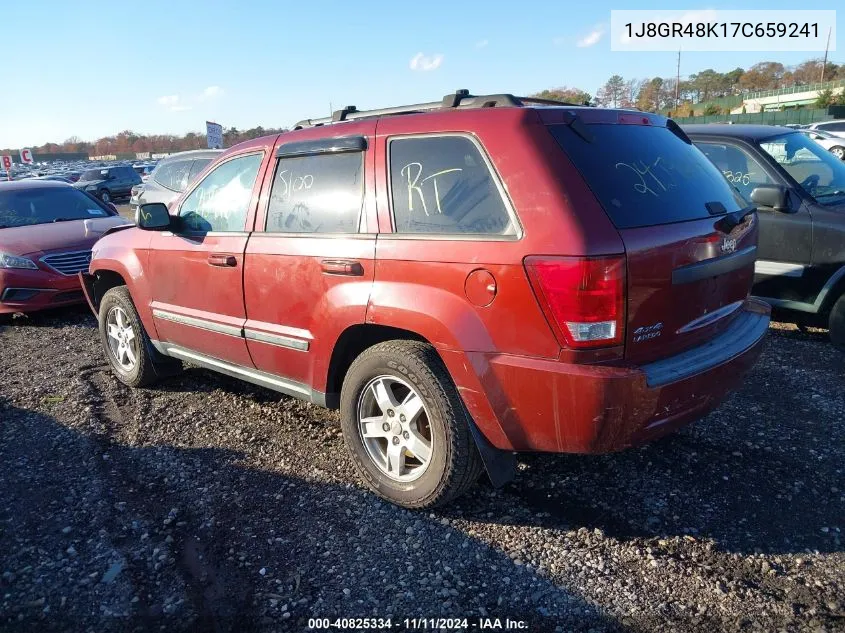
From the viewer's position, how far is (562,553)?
2816 millimetres

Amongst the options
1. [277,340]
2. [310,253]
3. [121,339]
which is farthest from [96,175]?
[310,253]

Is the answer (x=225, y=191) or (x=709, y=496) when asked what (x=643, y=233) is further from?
(x=225, y=191)

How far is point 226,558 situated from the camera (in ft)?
9.43

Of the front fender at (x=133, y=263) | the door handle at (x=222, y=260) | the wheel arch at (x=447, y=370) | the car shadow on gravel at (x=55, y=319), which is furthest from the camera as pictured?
the car shadow on gravel at (x=55, y=319)

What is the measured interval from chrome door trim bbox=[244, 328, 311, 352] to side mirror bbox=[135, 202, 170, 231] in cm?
99

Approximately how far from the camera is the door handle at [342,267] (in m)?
3.15

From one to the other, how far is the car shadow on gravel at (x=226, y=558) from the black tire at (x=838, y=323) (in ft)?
12.5

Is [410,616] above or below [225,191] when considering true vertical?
below

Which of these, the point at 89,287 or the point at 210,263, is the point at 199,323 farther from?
the point at 89,287

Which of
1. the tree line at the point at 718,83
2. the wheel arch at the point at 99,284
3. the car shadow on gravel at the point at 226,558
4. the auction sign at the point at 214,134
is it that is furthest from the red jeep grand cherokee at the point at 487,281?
the tree line at the point at 718,83

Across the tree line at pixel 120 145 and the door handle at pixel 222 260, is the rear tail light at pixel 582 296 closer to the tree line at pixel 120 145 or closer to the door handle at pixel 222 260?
the door handle at pixel 222 260

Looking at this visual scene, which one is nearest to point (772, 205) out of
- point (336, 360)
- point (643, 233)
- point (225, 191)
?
point (643, 233)

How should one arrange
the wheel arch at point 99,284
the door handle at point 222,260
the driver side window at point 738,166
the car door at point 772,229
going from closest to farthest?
the door handle at point 222,260 < the car door at point 772,229 < the wheel arch at point 99,284 < the driver side window at point 738,166

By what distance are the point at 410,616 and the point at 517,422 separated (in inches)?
35.0
